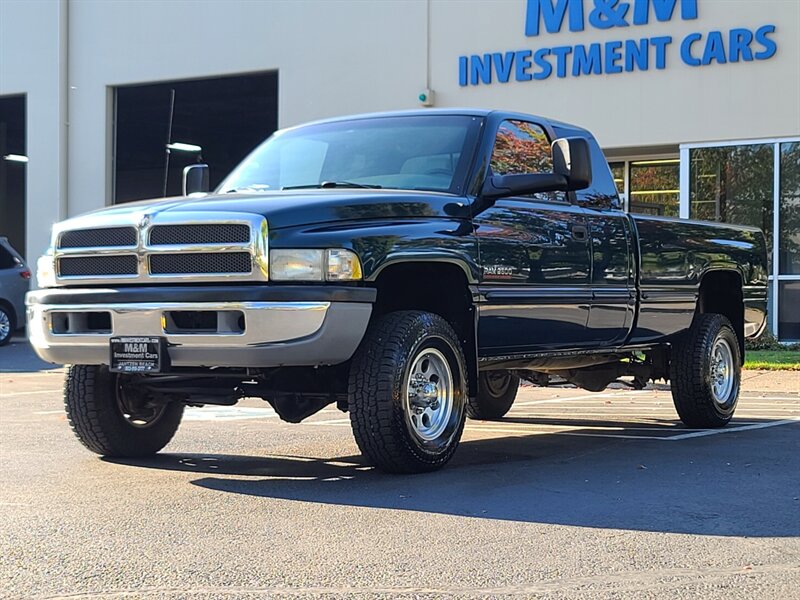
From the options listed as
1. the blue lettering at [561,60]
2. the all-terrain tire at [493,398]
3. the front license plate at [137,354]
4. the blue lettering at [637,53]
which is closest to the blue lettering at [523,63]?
the blue lettering at [561,60]

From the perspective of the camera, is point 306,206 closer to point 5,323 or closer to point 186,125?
point 5,323

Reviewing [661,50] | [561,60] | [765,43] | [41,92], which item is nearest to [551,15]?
[561,60]

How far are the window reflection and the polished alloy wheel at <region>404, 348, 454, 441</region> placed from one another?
13.0m

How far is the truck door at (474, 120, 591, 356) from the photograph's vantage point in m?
7.11

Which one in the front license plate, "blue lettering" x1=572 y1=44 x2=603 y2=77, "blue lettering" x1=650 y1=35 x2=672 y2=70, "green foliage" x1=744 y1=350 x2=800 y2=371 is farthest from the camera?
"blue lettering" x1=572 y1=44 x2=603 y2=77

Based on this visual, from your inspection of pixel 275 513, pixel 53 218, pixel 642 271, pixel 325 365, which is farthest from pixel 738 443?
pixel 53 218

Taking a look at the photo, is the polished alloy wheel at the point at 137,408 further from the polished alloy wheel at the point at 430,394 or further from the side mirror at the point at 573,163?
the side mirror at the point at 573,163

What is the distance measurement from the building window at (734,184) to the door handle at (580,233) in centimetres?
1128

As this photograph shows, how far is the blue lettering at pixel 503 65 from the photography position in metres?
20.4

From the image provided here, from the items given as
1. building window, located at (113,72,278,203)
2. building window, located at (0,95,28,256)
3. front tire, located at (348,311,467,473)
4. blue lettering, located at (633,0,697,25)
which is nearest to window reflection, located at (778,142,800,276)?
blue lettering, located at (633,0,697,25)

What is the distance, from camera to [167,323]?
6246 mm

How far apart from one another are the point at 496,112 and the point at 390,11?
565 inches

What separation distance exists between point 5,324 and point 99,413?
15.1m

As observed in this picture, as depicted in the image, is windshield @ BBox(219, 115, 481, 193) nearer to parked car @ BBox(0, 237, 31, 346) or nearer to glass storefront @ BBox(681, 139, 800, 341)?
glass storefront @ BBox(681, 139, 800, 341)
